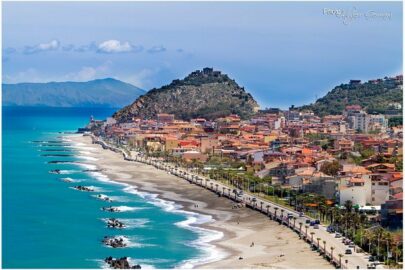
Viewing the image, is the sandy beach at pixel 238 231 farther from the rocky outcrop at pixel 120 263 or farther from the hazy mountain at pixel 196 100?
the hazy mountain at pixel 196 100

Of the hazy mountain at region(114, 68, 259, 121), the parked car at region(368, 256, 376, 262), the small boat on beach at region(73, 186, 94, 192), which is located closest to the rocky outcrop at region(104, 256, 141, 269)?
the parked car at region(368, 256, 376, 262)

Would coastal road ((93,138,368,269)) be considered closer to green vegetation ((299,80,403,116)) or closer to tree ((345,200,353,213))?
tree ((345,200,353,213))

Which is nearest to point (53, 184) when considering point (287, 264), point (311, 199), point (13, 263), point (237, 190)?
point (237, 190)

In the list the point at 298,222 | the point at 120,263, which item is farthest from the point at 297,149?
the point at 120,263

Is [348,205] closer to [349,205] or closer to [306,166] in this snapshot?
[349,205]

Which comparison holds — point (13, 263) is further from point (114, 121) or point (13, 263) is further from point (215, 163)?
point (114, 121)

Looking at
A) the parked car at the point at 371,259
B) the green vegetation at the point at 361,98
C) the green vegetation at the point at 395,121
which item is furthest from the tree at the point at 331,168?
the green vegetation at the point at 361,98
